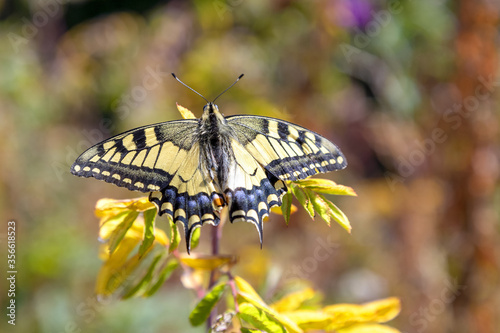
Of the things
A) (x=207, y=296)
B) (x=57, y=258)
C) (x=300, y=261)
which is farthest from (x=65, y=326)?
(x=207, y=296)

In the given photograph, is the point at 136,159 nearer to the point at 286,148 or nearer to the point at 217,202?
the point at 217,202

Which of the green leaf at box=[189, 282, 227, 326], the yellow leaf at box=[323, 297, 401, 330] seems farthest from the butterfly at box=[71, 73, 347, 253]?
the yellow leaf at box=[323, 297, 401, 330]

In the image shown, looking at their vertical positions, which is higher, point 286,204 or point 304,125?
point 304,125

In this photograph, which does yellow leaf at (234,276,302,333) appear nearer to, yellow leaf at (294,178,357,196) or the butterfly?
the butterfly

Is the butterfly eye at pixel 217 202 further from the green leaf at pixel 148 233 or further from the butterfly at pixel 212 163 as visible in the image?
the green leaf at pixel 148 233

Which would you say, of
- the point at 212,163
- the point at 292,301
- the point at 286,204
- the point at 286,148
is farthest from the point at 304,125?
the point at 286,204

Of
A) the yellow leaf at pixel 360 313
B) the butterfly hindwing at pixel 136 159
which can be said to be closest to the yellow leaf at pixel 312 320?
the yellow leaf at pixel 360 313

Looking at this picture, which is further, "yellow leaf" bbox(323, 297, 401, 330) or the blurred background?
the blurred background
